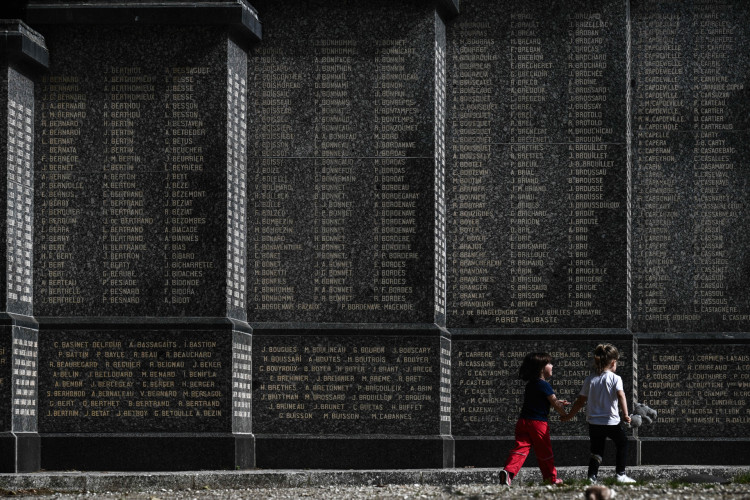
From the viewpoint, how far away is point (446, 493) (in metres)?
15.5

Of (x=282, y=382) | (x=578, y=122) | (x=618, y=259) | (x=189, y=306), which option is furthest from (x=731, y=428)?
(x=189, y=306)

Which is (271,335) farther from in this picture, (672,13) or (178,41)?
(672,13)

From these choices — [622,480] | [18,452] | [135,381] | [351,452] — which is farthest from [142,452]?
[622,480]

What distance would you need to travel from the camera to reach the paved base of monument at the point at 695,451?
2011cm

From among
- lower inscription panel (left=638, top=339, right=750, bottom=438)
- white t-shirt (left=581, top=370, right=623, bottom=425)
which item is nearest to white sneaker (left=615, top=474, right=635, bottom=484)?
white t-shirt (left=581, top=370, right=623, bottom=425)

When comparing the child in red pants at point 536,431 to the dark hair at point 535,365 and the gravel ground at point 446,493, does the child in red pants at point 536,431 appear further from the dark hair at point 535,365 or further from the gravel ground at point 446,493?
the gravel ground at point 446,493

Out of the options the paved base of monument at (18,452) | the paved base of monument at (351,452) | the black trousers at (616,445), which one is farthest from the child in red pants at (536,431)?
the paved base of monument at (18,452)

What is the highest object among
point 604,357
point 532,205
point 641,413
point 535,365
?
point 532,205

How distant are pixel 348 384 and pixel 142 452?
2849mm

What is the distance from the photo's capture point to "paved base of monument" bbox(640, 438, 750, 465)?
20.1 m

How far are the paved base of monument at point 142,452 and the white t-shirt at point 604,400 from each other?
5130 mm

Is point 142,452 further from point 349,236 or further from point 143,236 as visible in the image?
point 349,236

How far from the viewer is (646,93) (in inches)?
818

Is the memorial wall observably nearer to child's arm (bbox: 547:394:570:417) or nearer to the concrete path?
the concrete path
